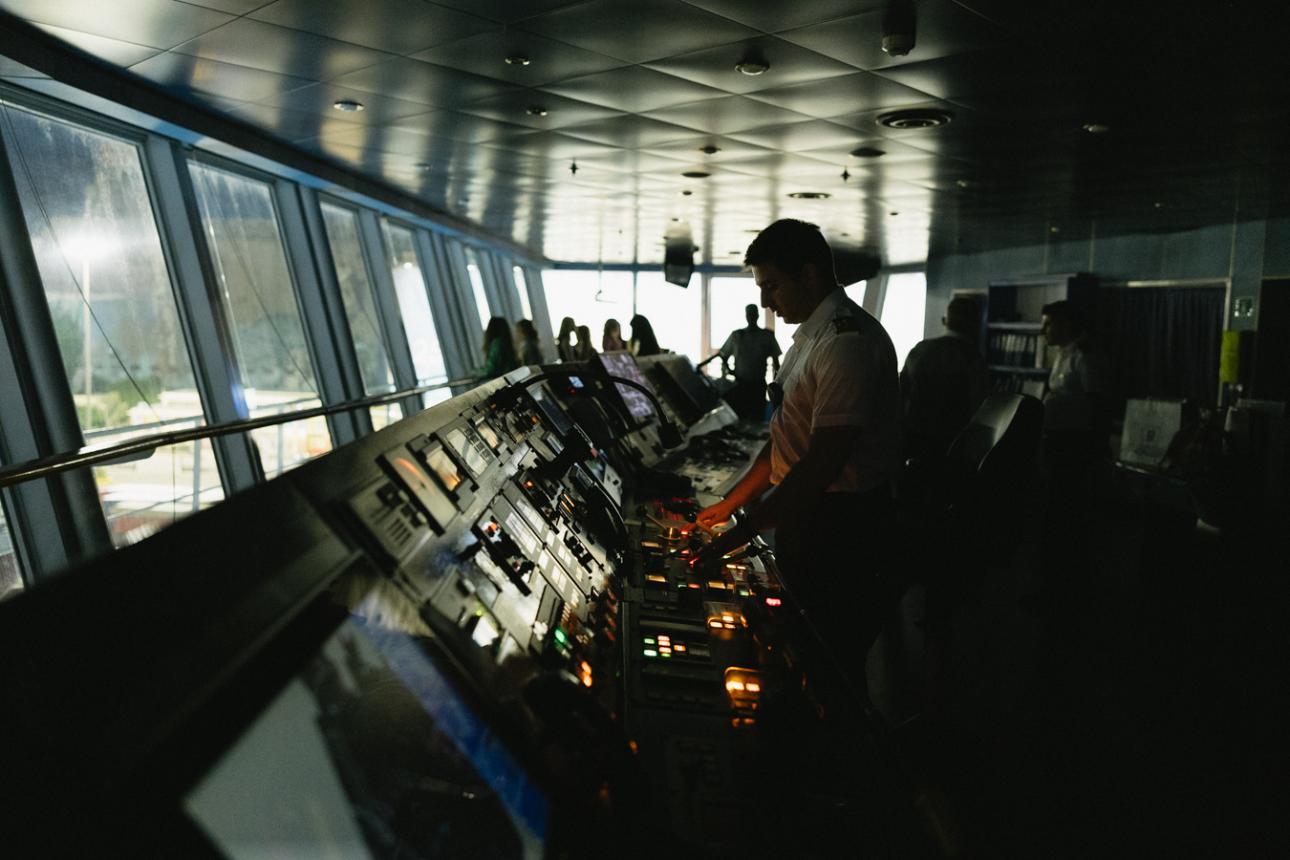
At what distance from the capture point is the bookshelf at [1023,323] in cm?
940

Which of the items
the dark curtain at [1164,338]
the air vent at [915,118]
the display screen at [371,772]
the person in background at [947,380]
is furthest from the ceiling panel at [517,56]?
the dark curtain at [1164,338]

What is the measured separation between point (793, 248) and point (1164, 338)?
336 inches

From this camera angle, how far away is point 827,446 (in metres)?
1.79

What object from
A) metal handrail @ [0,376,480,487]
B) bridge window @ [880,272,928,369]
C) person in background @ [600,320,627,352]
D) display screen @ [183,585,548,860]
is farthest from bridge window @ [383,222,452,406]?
bridge window @ [880,272,928,369]

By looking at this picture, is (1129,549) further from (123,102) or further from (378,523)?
(123,102)

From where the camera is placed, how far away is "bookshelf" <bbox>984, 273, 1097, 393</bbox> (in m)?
9.40

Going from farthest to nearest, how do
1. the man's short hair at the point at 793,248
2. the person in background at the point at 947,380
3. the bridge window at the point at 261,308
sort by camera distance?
the bridge window at the point at 261,308 < the person in background at the point at 947,380 < the man's short hair at the point at 793,248

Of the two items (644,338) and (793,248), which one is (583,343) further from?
(793,248)

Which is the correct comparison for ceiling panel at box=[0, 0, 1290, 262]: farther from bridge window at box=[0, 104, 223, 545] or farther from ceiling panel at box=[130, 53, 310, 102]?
bridge window at box=[0, 104, 223, 545]

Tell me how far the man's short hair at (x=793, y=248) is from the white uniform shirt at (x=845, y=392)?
98 millimetres

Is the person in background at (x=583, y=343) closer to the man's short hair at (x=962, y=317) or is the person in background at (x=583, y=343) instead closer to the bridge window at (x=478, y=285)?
the man's short hair at (x=962, y=317)

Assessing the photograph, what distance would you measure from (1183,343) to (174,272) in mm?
9324

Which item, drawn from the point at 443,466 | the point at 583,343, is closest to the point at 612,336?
the point at 583,343

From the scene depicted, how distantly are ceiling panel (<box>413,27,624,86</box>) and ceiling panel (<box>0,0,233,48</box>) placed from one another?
0.93 m
